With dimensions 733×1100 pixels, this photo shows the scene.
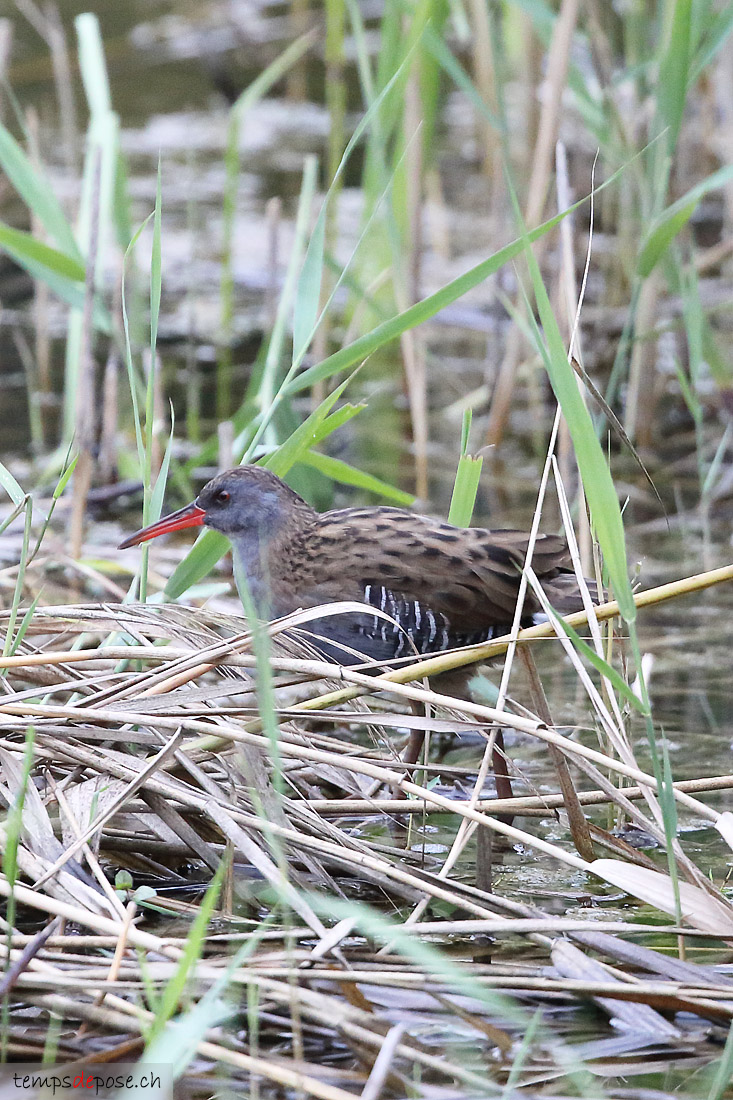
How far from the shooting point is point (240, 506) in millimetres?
3285

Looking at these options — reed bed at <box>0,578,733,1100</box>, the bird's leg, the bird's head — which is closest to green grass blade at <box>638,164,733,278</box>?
the bird's head

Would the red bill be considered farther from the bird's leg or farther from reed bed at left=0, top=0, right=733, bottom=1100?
the bird's leg

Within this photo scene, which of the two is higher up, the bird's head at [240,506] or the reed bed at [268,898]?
the bird's head at [240,506]

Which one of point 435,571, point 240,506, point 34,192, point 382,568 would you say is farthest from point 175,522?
point 34,192

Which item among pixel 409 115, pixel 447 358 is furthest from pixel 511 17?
pixel 447 358

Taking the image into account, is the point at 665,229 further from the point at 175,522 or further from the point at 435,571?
the point at 175,522

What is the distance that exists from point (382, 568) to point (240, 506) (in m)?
0.37

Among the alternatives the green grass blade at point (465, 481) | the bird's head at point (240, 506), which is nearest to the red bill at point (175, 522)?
the bird's head at point (240, 506)

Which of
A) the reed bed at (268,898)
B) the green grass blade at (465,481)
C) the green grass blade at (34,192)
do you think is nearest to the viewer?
the reed bed at (268,898)

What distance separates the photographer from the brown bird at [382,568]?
123 inches

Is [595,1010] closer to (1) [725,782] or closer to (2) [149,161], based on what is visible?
(1) [725,782]

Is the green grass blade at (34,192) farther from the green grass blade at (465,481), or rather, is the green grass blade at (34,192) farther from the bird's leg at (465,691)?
the bird's leg at (465,691)

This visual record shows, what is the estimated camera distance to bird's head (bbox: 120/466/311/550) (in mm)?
3240

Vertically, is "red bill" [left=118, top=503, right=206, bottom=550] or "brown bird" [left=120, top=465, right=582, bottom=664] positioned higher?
"red bill" [left=118, top=503, right=206, bottom=550]
